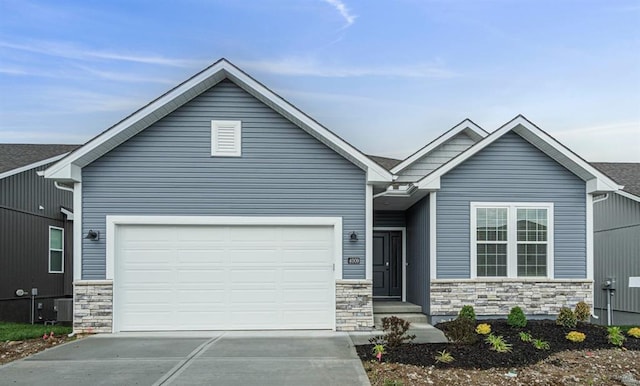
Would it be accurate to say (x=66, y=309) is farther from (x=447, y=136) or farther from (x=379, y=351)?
(x=447, y=136)

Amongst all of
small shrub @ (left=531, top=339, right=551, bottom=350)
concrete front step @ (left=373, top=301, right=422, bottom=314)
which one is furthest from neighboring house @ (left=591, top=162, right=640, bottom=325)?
small shrub @ (left=531, top=339, right=551, bottom=350)

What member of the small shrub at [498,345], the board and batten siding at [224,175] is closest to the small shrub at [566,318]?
the small shrub at [498,345]

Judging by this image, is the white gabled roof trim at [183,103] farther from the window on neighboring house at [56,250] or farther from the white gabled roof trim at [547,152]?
the window on neighboring house at [56,250]

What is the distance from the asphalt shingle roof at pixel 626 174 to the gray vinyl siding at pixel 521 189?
18.9 feet

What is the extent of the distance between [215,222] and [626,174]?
1479 cm

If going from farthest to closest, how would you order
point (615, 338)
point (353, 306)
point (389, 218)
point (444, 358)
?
1. point (389, 218)
2. point (353, 306)
3. point (615, 338)
4. point (444, 358)

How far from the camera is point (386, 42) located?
15805 mm

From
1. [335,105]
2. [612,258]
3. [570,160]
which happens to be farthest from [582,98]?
[335,105]

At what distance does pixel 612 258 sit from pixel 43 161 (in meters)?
16.4

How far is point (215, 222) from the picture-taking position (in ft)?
36.3

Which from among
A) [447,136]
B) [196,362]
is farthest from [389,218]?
[196,362]

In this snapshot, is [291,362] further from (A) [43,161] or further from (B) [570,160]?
(A) [43,161]

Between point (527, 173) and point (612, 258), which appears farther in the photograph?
point (612, 258)

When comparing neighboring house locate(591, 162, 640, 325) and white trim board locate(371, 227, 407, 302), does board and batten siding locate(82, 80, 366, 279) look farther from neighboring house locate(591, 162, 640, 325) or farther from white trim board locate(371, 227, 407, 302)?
neighboring house locate(591, 162, 640, 325)
